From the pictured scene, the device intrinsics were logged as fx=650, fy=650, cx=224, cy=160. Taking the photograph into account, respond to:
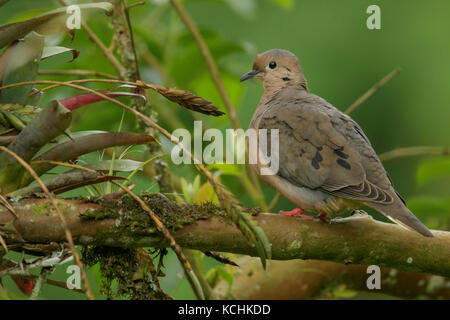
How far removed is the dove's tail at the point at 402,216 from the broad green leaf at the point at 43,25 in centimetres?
127

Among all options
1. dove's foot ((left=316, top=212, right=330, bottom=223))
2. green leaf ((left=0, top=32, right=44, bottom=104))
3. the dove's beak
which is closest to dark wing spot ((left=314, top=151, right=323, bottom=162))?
dove's foot ((left=316, top=212, right=330, bottom=223))

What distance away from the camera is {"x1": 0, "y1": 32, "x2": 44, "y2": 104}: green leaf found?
2150mm

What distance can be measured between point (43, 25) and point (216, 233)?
0.92 metres

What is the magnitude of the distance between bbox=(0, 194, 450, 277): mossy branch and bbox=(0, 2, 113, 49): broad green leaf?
58 cm

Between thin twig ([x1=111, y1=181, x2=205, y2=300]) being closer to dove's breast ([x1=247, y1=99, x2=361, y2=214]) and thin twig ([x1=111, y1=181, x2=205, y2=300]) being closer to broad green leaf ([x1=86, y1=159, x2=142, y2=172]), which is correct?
broad green leaf ([x1=86, y1=159, x2=142, y2=172])

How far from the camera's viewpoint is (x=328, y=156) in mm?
2746

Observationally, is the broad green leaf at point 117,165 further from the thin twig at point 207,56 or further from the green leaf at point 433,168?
the green leaf at point 433,168

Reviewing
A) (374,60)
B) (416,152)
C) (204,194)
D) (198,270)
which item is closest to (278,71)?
(416,152)

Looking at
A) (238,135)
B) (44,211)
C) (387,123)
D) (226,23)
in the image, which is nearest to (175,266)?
(238,135)

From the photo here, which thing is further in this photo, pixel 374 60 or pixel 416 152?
pixel 374 60

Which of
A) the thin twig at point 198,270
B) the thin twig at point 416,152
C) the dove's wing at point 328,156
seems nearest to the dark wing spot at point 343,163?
the dove's wing at point 328,156

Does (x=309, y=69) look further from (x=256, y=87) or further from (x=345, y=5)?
(x=345, y=5)

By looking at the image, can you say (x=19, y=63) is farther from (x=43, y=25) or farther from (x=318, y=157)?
(x=318, y=157)

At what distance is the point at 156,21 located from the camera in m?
3.96
